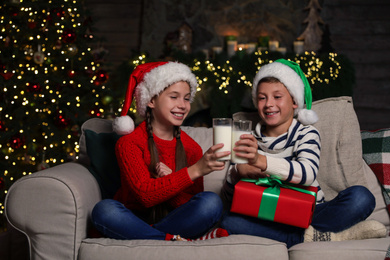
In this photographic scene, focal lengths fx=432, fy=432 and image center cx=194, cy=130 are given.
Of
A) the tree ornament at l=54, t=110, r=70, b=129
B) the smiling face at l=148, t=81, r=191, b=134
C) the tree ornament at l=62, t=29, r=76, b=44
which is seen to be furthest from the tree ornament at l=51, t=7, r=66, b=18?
the smiling face at l=148, t=81, r=191, b=134

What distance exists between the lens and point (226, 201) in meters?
2.13

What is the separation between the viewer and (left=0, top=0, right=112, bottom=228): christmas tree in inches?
126

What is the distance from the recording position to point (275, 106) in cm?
197

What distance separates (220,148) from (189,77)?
0.54 metres

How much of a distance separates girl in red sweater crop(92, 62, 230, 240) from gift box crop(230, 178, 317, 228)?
12 centimetres

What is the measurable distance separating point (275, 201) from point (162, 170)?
0.49 m

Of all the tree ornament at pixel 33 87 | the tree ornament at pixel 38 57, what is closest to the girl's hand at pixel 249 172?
the tree ornament at pixel 33 87

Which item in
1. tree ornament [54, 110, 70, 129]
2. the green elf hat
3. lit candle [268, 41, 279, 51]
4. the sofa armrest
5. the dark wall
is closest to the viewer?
the sofa armrest

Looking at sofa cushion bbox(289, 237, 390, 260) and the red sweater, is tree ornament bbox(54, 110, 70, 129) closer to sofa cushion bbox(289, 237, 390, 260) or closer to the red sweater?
the red sweater

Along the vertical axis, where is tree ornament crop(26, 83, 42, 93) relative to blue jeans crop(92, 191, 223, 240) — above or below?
above

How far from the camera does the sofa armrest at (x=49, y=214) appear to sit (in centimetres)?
165

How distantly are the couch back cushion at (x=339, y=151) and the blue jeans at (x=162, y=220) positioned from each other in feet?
2.02

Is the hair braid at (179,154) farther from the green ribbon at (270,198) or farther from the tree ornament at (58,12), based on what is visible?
the tree ornament at (58,12)

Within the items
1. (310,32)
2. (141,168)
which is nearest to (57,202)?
(141,168)
